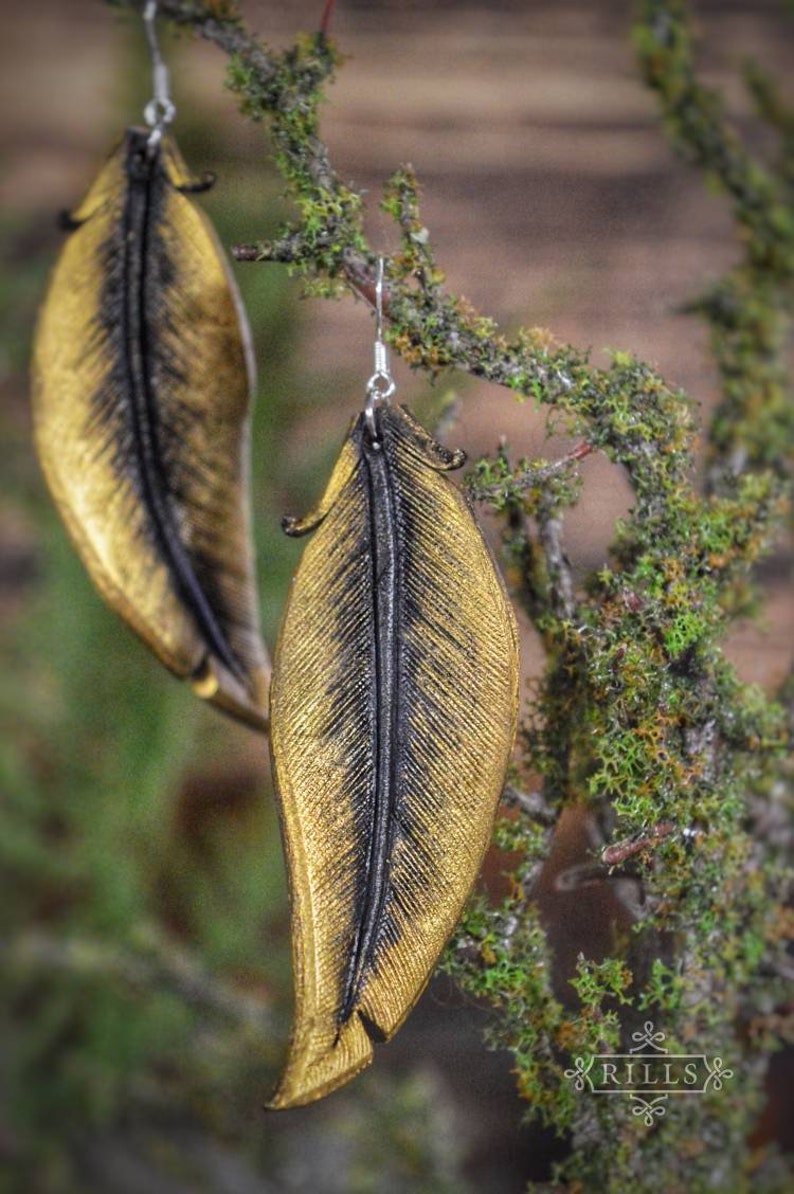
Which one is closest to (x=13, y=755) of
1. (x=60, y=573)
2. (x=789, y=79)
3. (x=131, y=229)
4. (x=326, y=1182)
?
(x=60, y=573)

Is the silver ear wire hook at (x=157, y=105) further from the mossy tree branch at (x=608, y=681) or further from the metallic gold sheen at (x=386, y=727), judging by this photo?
the metallic gold sheen at (x=386, y=727)

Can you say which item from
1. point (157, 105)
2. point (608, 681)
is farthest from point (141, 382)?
point (608, 681)

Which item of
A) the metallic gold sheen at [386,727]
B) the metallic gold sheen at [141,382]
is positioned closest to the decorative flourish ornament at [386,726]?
the metallic gold sheen at [386,727]

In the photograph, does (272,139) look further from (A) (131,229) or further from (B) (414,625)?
(B) (414,625)

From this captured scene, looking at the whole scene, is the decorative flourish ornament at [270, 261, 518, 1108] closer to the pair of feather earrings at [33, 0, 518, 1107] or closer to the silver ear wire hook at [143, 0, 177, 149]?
the pair of feather earrings at [33, 0, 518, 1107]

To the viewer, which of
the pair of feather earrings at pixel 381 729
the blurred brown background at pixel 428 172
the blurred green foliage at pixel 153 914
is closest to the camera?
the pair of feather earrings at pixel 381 729

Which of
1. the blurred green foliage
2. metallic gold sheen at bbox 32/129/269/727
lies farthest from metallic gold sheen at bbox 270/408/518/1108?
the blurred green foliage

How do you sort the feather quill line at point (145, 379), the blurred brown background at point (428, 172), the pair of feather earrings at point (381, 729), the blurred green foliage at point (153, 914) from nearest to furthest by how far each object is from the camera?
the pair of feather earrings at point (381, 729), the feather quill line at point (145, 379), the blurred green foliage at point (153, 914), the blurred brown background at point (428, 172)
